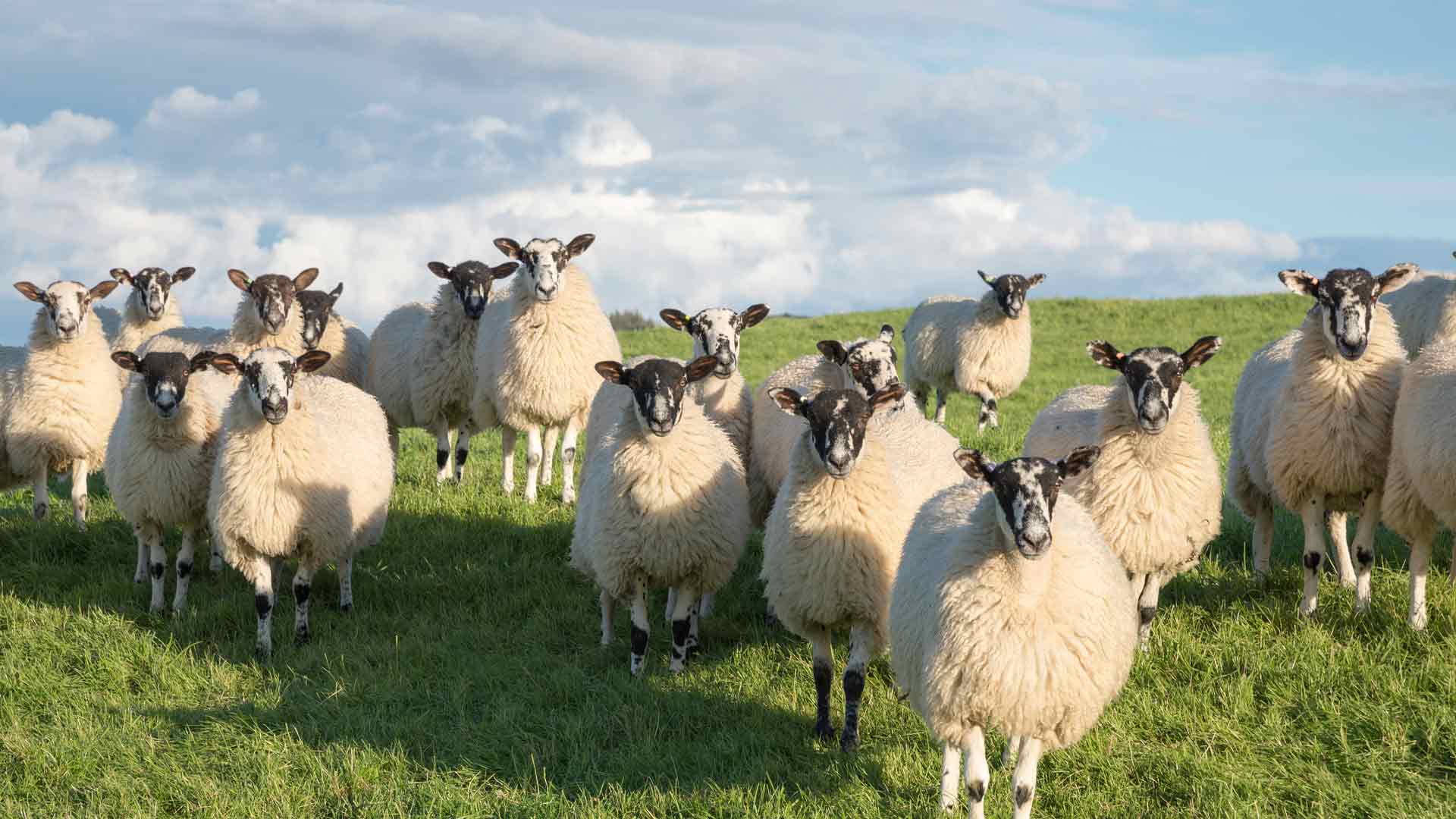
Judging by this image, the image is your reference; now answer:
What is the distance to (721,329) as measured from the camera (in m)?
10.6

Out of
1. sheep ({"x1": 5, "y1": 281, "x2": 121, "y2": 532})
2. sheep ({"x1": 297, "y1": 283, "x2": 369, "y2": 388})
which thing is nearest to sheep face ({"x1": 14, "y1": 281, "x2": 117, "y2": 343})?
sheep ({"x1": 5, "y1": 281, "x2": 121, "y2": 532})

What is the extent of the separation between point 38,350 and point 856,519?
10.2 m

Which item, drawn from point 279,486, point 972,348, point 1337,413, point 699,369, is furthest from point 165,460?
point 972,348

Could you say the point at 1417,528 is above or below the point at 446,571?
above

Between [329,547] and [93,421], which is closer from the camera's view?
[329,547]

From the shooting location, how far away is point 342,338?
49.1ft

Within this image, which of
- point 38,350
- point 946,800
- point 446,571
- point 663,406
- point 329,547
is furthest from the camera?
point 38,350

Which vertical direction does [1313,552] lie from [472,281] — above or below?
below

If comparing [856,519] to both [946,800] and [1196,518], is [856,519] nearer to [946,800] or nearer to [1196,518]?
[946,800]

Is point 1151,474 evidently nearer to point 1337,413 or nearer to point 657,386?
point 1337,413

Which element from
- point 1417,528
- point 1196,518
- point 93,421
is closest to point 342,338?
point 93,421

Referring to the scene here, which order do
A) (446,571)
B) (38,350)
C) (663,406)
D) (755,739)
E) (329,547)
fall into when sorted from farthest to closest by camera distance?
(38,350) < (446,571) < (329,547) < (663,406) < (755,739)

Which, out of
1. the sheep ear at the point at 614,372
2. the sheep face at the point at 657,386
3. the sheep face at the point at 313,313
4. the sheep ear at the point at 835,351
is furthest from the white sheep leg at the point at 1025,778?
the sheep face at the point at 313,313

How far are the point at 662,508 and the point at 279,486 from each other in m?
3.26
